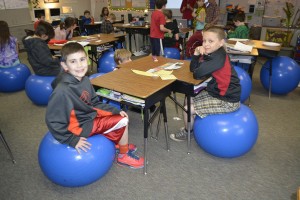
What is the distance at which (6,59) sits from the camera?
4105 millimetres

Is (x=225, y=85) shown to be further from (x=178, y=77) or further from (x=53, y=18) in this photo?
(x=53, y=18)

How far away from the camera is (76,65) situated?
190cm

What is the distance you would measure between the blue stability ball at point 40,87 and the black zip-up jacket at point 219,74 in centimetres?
216

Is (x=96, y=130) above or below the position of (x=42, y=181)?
above

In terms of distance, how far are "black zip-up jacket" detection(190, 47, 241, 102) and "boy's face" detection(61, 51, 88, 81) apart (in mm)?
964

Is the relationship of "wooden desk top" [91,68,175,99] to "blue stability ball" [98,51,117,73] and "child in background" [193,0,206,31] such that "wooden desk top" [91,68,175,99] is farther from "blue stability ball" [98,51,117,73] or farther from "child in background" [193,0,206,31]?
"child in background" [193,0,206,31]

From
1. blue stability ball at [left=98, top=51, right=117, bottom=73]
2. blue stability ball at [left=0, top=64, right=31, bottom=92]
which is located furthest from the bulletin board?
blue stability ball at [left=0, top=64, right=31, bottom=92]

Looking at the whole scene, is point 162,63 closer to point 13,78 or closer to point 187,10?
point 13,78

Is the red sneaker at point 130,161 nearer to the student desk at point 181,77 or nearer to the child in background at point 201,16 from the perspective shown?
the student desk at point 181,77

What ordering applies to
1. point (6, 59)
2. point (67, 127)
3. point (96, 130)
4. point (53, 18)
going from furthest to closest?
point (53, 18)
point (6, 59)
point (96, 130)
point (67, 127)

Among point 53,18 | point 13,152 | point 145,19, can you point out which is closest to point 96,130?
point 13,152

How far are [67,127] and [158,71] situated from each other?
1.04m

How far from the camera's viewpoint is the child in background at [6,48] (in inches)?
158

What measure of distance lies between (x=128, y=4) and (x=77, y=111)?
758 centimetres
